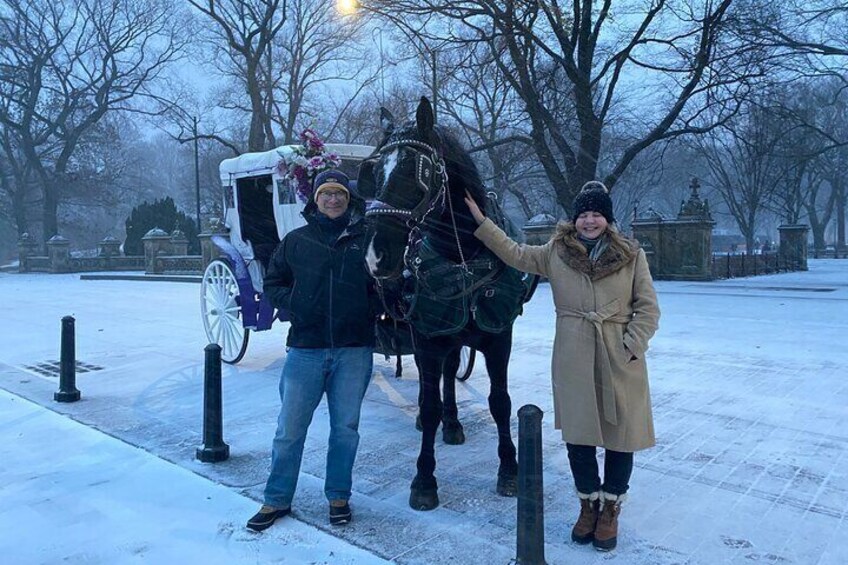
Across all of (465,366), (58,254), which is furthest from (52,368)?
(58,254)

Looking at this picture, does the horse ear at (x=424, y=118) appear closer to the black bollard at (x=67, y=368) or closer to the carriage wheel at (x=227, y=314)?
the black bollard at (x=67, y=368)

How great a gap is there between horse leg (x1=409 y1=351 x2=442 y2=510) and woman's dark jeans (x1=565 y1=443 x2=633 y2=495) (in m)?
0.91

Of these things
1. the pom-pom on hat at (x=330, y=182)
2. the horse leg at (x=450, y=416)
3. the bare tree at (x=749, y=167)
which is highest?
the bare tree at (x=749, y=167)


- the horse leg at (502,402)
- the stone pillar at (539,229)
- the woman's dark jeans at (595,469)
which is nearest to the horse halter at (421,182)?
the horse leg at (502,402)

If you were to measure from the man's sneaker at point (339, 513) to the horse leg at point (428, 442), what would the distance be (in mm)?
413

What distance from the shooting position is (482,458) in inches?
189

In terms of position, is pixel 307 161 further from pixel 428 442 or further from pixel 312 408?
pixel 428 442

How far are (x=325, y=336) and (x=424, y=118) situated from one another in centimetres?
138

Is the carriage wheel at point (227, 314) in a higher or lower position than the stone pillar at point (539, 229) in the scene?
lower

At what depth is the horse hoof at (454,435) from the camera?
514 cm

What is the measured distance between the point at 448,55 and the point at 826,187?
189 feet

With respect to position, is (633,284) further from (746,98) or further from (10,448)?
(746,98)

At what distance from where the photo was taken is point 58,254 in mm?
34781

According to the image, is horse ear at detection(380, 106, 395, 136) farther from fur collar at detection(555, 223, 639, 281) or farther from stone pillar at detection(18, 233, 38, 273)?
stone pillar at detection(18, 233, 38, 273)
